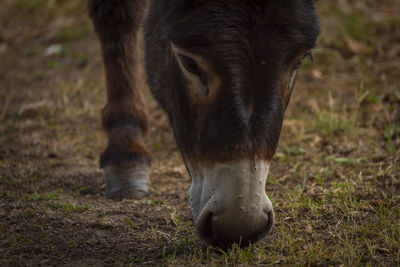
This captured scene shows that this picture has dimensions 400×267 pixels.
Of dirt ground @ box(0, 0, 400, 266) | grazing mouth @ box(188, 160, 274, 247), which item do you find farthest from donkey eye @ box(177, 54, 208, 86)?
dirt ground @ box(0, 0, 400, 266)

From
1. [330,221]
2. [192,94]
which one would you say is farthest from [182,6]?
[330,221]

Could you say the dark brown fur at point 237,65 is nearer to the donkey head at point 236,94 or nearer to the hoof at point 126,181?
the donkey head at point 236,94

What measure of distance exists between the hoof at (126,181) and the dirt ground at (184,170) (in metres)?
0.10

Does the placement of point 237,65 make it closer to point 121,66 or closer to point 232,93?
point 232,93

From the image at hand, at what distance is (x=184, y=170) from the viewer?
3967mm

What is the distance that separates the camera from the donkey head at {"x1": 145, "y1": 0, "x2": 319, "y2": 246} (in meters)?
2.11

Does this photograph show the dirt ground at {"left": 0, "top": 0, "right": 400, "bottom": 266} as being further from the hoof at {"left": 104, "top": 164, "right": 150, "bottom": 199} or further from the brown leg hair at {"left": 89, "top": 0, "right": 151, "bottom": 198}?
the brown leg hair at {"left": 89, "top": 0, "right": 151, "bottom": 198}

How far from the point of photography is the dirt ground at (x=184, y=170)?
8.14ft

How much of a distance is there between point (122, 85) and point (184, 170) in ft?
2.91

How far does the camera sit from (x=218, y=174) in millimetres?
2139

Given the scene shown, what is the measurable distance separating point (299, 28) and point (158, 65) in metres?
0.92

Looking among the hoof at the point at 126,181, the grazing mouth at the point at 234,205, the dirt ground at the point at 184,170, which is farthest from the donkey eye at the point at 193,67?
the hoof at the point at 126,181

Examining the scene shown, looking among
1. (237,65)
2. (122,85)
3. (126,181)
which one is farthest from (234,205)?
(122,85)

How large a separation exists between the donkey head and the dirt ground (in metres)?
0.29
